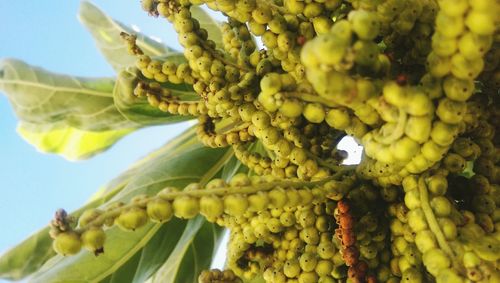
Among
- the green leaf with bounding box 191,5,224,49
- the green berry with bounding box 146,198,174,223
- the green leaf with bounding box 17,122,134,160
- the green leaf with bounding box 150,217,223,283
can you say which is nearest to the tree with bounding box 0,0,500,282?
the green berry with bounding box 146,198,174,223

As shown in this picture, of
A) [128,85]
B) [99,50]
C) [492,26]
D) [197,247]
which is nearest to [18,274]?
[197,247]

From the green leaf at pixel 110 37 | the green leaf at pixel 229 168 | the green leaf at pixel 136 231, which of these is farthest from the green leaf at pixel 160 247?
the green leaf at pixel 110 37

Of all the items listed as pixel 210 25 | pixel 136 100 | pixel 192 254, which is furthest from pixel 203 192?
pixel 210 25

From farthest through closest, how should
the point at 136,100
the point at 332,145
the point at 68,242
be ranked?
the point at 136,100 < the point at 332,145 < the point at 68,242

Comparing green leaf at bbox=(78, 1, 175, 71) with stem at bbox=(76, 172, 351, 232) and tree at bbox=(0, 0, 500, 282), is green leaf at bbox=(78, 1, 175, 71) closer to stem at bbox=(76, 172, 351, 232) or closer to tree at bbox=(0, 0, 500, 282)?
tree at bbox=(0, 0, 500, 282)

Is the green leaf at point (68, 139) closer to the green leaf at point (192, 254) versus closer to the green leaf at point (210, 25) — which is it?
the green leaf at point (210, 25)

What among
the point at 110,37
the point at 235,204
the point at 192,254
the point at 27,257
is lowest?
the point at 192,254

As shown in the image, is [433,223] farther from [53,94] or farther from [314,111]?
[53,94]
